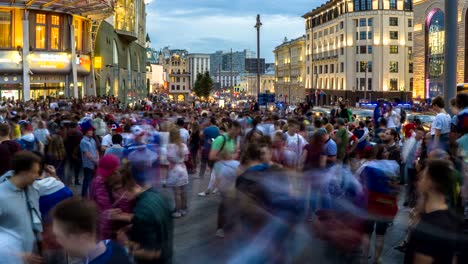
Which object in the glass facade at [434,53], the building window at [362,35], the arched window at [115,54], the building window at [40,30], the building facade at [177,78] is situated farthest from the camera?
the building facade at [177,78]

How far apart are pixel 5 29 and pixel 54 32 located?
14.1 feet

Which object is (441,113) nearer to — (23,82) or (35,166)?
(35,166)

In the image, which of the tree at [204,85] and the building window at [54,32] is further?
the tree at [204,85]

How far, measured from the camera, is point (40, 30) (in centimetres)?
4347

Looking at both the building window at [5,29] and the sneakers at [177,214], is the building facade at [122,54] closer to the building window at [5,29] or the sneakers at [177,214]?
the building window at [5,29]

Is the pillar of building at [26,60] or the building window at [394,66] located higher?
the building window at [394,66]

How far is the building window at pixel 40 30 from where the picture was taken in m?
43.2

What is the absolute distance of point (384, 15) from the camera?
83.9 metres

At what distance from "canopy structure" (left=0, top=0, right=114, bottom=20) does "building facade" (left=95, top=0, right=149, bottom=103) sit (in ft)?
14.7

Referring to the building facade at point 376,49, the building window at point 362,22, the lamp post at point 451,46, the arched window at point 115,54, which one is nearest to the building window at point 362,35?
the building facade at point 376,49

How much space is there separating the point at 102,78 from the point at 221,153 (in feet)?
151

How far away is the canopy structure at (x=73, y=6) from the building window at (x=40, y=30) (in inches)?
44.6

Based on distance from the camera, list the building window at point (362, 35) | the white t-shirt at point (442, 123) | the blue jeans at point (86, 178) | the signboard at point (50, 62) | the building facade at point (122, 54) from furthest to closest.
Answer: the building window at point (362, 35), the building facade at point (122, 54), the signboard at point (50, 62), the blue jeans at point (86, 178), the white t-shirt at point (442, 123)

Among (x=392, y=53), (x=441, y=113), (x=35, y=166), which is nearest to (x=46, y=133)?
(x=35, y=166)
